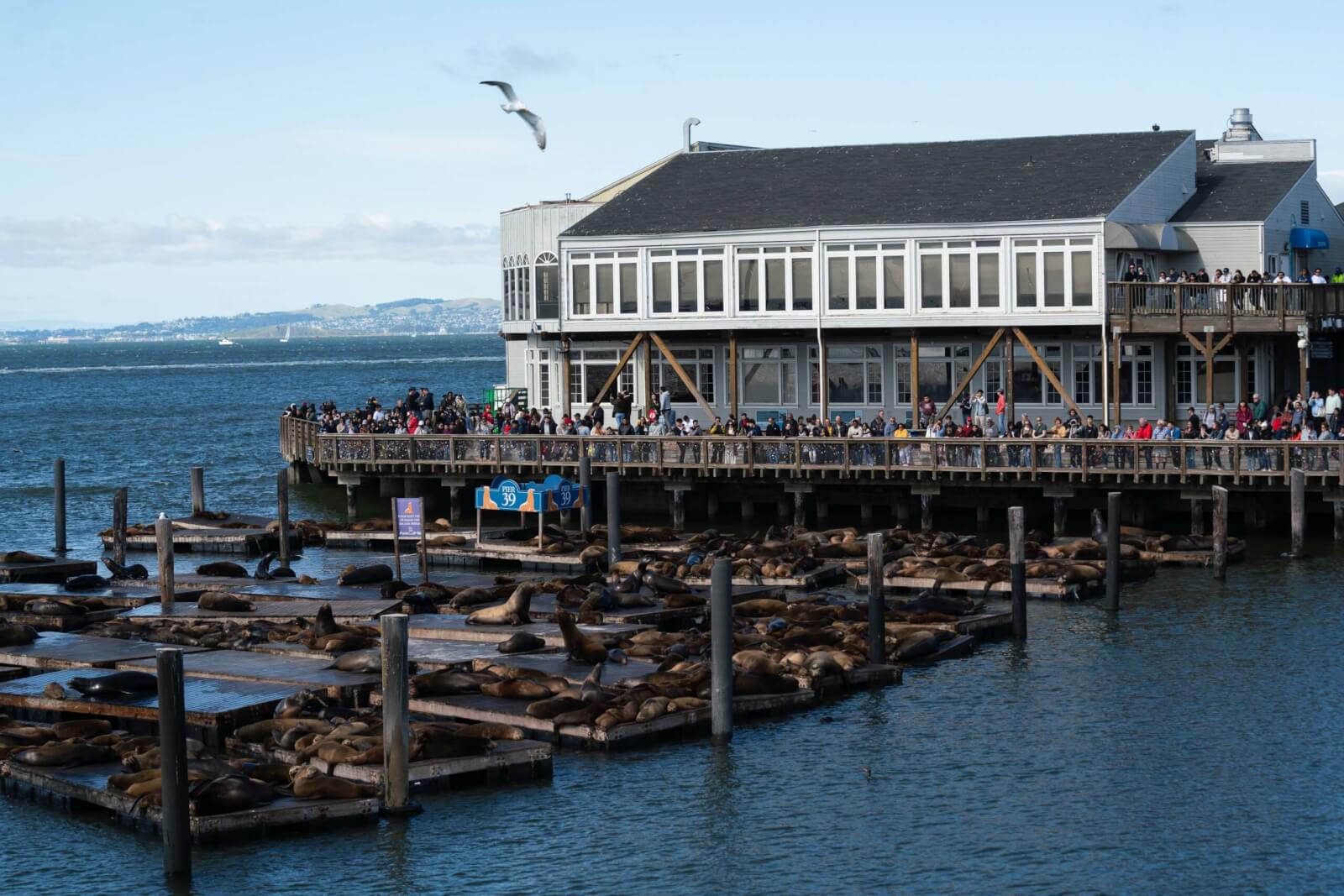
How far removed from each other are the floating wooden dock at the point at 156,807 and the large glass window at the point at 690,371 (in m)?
29.7

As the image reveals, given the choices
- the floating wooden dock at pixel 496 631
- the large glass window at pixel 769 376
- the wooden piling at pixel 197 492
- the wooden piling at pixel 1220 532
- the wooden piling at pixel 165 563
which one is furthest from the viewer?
the large glass window at pixel 769 376

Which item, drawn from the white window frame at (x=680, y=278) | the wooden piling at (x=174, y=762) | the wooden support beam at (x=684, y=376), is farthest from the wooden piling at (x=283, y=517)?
the wooden piling at (x=174, y=762)

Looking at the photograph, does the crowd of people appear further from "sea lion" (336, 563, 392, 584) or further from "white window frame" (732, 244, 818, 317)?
"sea lion" (336, 563, 392, 584)

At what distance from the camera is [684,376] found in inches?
1928

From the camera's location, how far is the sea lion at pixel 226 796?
789 inches

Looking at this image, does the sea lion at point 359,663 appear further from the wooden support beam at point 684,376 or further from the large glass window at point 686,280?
the large glass window at point 686,280

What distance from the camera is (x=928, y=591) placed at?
33.3 meters

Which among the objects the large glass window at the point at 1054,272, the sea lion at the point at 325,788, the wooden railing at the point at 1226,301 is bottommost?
the sea lion at the point at 325,788

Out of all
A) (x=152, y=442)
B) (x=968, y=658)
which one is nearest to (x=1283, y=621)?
(x=968, y=658)

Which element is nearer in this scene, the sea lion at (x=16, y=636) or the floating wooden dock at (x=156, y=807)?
the floating wooden dock at (x=156, y=807)

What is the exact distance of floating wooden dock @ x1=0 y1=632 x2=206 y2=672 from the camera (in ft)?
90.1

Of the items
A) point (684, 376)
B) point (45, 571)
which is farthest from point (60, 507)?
point (684, 376)

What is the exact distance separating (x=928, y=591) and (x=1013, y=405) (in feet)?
44.8

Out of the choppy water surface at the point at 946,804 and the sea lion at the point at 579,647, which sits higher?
the sea lion at the point at 579,647
